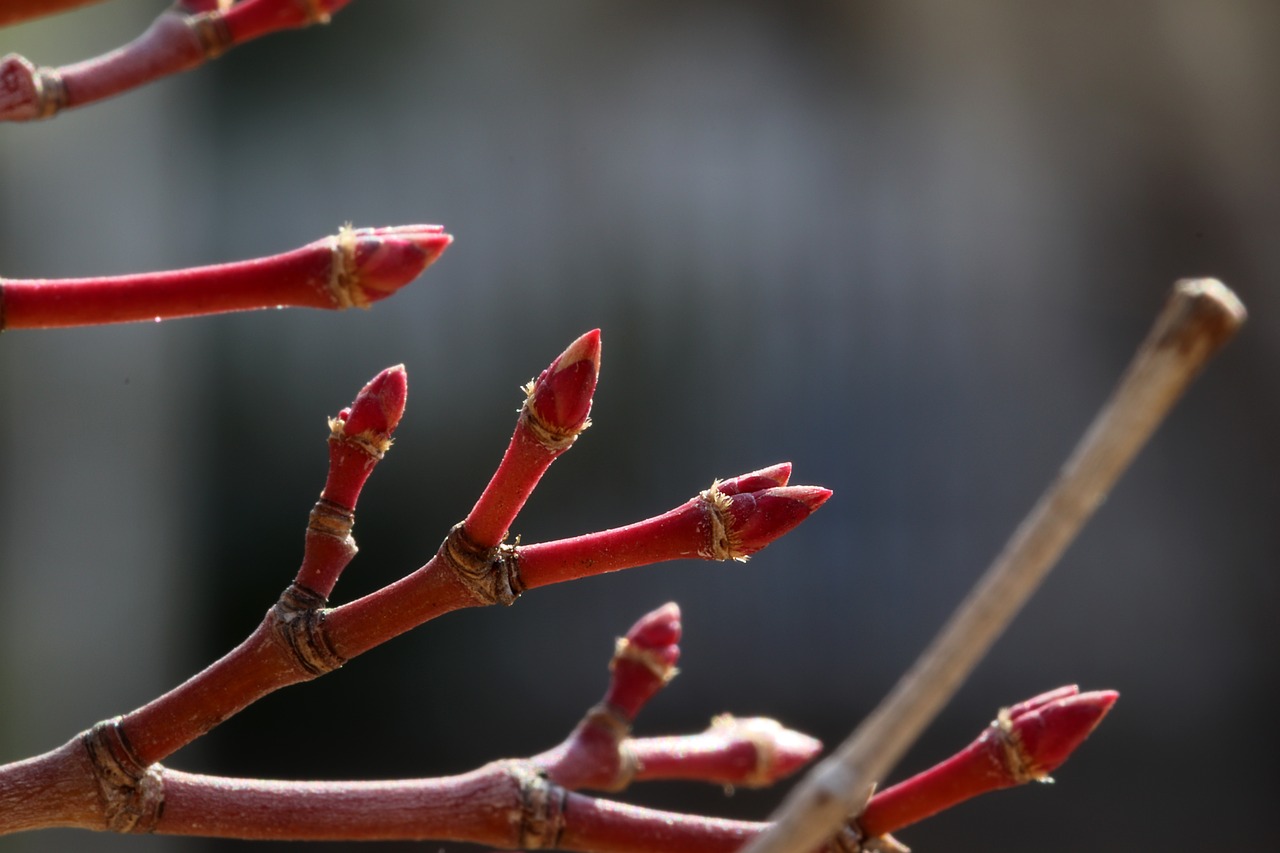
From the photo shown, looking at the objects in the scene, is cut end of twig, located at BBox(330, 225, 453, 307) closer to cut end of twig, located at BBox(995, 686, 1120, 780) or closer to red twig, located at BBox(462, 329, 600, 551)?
red twig, located at BBox(462, 329, 600, 551)

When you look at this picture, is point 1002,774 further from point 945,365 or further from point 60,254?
Answer: point 60,254

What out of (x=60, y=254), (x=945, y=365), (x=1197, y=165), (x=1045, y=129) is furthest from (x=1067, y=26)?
(x=60, y=254)

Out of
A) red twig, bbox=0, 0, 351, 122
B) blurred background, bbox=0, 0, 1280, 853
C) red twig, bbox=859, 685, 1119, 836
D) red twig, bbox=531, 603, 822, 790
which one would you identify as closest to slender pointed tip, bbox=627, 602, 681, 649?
red twig, bbox=531, 603, 822, 790

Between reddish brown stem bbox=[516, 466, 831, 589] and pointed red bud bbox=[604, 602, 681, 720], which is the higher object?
reddish brown stem bbox=[516, 466, 831, 589]

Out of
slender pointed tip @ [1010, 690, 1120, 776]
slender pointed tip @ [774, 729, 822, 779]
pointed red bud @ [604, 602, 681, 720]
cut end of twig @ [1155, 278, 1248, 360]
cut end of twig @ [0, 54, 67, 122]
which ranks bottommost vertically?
slender pointed tip @ [774, 729, 822, 779]

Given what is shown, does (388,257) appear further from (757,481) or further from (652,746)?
(652,746)

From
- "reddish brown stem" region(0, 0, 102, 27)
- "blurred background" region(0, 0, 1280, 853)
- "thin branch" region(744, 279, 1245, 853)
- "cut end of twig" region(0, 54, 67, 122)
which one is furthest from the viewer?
"blurred background" region(0, 0, 1280, 853)
